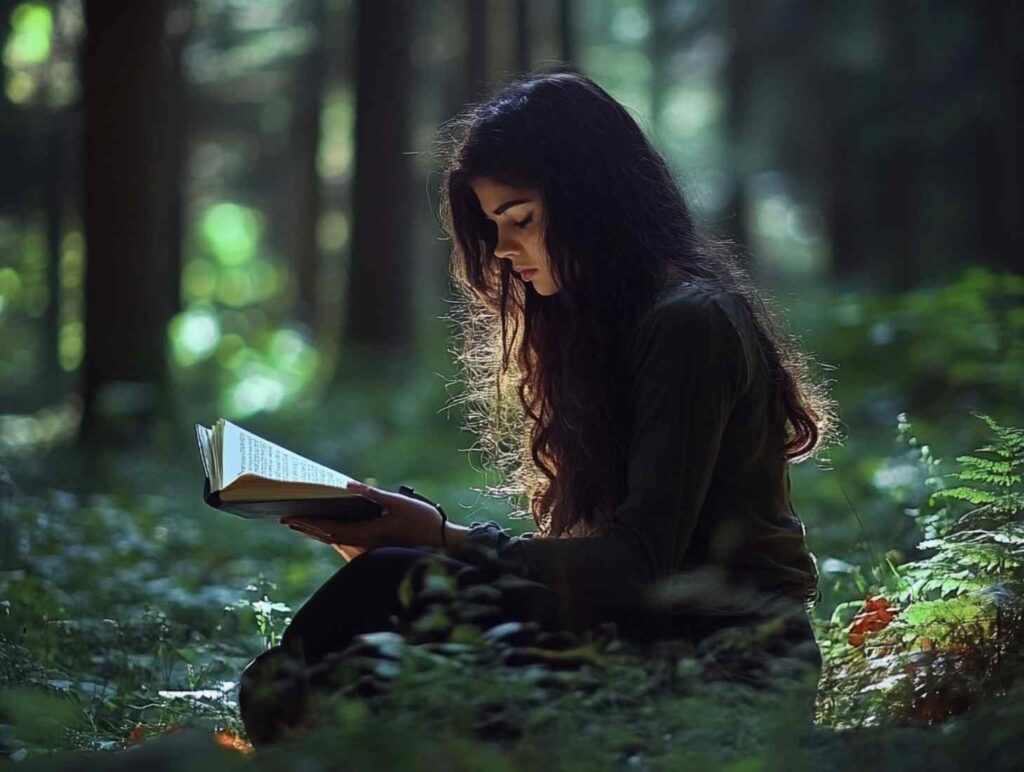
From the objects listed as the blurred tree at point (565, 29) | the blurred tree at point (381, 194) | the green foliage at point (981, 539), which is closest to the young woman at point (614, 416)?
the green foliage at point (981, 539)

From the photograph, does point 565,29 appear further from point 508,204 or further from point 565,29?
point 508,204

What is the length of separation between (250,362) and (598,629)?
19.3 meters

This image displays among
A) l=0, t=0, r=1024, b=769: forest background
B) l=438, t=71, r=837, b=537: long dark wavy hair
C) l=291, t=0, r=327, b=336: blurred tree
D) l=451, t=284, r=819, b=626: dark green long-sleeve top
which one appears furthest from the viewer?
l=291, t=0, r=327, b=336: blurred tree

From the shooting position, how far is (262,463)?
9.98ft

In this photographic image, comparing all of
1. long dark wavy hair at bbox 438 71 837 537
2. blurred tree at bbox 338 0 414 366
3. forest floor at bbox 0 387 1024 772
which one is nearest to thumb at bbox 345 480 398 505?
forest floor at bbox 0 387 1024 772

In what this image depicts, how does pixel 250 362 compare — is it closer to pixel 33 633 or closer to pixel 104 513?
pixel 104 513

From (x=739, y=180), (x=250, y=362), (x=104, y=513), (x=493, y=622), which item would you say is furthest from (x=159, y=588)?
(x=250, y=362)

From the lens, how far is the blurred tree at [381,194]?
1405 centimetres

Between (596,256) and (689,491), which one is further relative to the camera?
(596,256)

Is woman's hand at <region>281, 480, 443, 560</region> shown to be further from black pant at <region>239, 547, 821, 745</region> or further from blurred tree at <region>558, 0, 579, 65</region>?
blurred tree at <region>558, 0, 579, 65</region>

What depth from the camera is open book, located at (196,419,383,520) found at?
2.89 m

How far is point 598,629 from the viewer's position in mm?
2943

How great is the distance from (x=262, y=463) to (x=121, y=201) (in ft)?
27.4

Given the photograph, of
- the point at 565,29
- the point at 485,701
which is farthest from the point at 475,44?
the point at 485,701
